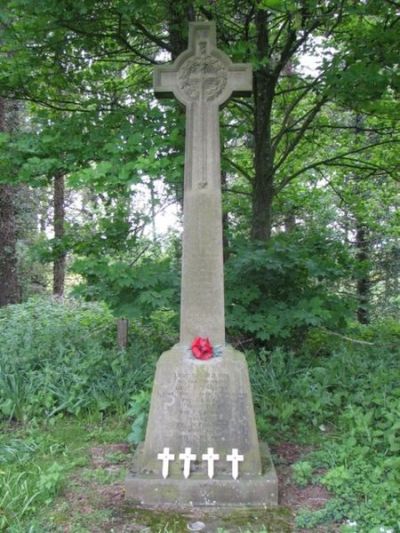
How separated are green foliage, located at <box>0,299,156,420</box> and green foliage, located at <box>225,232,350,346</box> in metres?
1.31

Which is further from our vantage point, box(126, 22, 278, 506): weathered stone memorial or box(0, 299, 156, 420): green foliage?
box(0, 299, 156, 420): green foliage

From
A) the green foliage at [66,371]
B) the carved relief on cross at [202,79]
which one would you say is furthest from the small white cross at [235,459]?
the carved relief on cross at [202,79]

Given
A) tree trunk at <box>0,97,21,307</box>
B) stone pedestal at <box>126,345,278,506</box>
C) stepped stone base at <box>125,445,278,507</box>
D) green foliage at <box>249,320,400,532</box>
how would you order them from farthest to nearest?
tree trunk at <box>0,97,21,307</box>
stone pedestal at <box>126,345,278,506</box>
stepped stone base at <box>125,445,278,507</box>
green foliage at <box>249,320,400,532</box>

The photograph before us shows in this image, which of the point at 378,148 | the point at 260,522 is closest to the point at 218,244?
the point at 260,522

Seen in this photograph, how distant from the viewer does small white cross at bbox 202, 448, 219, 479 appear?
3548 mm

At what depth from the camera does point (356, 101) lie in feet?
19.9

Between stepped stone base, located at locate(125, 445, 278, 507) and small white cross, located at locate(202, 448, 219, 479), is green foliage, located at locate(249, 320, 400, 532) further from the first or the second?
small white cross, located at locate(202, 448, 219, 479)

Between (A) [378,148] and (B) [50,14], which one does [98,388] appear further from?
(A) [378,148]

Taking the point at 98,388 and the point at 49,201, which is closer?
the point at 98,388

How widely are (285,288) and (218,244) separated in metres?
2.57

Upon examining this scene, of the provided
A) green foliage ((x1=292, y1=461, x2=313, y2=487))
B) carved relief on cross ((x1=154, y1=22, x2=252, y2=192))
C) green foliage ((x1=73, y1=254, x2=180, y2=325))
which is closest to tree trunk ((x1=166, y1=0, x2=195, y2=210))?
green foliage ((x1=73, y1=254, x2=180, y2=325))

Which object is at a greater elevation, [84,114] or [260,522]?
[84,114]

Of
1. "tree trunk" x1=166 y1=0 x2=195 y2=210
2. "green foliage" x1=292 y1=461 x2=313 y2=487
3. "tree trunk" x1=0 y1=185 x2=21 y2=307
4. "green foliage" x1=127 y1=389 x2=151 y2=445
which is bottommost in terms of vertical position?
"green foliage" x1=292 y1=461 x2=313 y2=487

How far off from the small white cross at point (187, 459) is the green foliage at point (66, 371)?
165 cm
